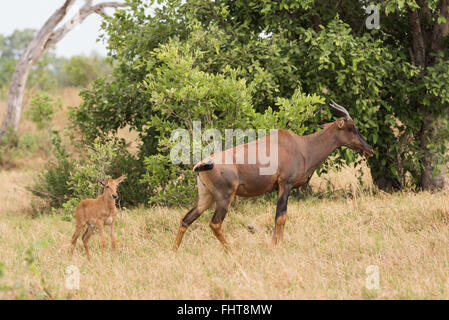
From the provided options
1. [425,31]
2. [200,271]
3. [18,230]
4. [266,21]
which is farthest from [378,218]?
[18,230]

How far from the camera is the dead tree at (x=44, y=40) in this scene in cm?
1894

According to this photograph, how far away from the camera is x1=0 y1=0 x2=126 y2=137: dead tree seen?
1894 cm

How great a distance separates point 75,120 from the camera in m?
12.1

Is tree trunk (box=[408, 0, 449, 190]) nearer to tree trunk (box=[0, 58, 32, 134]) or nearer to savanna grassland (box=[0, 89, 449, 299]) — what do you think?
savanna grassland (box=[0, 89, 449, 299])

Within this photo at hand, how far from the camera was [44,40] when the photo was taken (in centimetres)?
1900

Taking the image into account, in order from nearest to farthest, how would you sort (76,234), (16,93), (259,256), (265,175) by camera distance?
(259,256) < (265,175) < (76,234) < (16,93)

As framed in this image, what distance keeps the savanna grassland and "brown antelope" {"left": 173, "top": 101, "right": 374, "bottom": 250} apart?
0.51 meters

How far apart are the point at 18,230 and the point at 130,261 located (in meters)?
3.66

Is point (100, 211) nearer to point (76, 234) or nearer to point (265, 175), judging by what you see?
point (76, 234)

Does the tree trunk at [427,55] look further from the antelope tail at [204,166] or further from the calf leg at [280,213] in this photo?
the antelope tail at [204,166]

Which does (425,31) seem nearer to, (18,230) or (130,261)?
(130,261)

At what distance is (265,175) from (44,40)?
14.2 m

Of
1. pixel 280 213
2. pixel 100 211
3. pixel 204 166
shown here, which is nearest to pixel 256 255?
pixel 280 213

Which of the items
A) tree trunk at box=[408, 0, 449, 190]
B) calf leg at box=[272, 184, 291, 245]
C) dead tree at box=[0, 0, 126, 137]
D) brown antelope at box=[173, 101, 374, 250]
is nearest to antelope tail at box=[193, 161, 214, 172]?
brown antelope at box=[173, 101, 374, 250]
